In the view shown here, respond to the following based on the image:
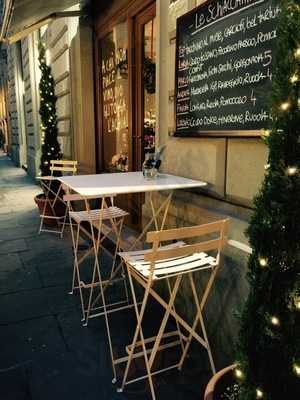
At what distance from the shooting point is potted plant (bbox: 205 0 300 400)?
132 centimetres

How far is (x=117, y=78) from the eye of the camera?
211 inches

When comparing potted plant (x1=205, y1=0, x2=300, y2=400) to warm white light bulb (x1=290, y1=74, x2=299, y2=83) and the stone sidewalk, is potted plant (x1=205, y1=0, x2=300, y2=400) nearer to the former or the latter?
warm white light bulb (x1=290, y1=74, x2=299, y2=83)

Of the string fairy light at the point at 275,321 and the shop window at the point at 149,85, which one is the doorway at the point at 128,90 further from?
the string fairy light at the point at 275,321

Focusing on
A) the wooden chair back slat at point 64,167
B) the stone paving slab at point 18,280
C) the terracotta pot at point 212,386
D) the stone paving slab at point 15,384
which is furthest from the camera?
the wooden chair back slat at point 64,167

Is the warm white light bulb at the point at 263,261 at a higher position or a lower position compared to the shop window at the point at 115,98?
lower

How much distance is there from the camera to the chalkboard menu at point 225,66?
213cm

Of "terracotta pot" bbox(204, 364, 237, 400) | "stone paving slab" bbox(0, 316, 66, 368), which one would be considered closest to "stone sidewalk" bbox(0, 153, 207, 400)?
"stone paving slab" bbox(0, 316, 66, 368)

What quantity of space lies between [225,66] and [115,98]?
329cm

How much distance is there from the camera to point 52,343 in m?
2.81

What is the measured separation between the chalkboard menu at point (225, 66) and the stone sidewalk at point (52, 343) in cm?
176

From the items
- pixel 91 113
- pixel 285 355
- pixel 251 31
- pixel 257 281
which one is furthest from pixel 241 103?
pixel 91 113

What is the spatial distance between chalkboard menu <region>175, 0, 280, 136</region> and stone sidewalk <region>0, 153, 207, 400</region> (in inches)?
69.5

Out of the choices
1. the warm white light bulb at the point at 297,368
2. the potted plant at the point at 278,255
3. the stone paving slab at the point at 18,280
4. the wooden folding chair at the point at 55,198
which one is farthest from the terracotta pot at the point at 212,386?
Result: the wooden folding chair at the point at 55,198

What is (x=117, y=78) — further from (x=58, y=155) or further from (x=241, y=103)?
(x=241, y=103)
